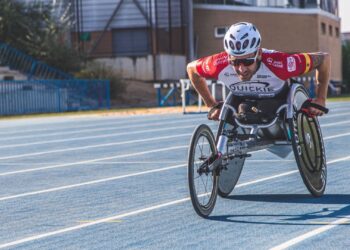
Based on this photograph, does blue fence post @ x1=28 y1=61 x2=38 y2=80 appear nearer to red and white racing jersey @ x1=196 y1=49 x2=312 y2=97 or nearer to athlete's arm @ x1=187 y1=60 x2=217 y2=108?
athlete's arm @ x1=187 y1=60 x2=217 y2=108

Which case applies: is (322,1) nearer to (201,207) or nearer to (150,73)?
(150,73)

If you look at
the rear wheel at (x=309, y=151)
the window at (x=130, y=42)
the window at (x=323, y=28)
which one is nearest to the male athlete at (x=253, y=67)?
the rear wheel at (x=309, y=151)

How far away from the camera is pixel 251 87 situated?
8820 mm

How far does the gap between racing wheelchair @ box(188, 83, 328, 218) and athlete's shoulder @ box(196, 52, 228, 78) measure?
0.31 m

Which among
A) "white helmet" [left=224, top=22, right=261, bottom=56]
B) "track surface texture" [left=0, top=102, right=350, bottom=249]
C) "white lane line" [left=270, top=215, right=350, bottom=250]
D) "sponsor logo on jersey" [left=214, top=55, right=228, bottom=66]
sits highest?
"white helmet" [left=224, top=22, right=261, bottom=56]

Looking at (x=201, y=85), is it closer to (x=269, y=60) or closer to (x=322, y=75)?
(x=269, y=60)

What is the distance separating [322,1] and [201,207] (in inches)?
2206

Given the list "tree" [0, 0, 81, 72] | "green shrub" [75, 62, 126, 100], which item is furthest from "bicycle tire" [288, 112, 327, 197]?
"tree" [0, 0, 81, 72]

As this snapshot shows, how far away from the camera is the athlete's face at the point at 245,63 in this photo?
8508 millimetres

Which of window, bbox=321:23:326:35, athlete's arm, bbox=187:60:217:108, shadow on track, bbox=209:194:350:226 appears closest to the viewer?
shadow on track, bbox=209:194:350:226

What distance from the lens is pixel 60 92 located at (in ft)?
132

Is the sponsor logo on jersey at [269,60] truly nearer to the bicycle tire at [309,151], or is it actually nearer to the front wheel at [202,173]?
the bicycle tire at [309,151]

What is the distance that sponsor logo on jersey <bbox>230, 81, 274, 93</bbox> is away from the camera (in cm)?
878

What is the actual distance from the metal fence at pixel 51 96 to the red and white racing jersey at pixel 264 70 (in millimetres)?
30484
